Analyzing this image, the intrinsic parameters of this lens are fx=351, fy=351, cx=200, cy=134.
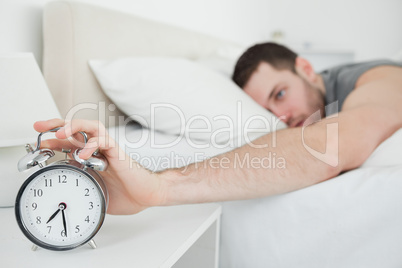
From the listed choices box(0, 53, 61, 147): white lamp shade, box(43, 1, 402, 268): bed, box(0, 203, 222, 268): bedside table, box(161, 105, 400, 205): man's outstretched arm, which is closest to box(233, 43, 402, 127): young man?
box(43, 1, 402, 268): bed

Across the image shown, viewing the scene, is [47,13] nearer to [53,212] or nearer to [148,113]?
[148,113]

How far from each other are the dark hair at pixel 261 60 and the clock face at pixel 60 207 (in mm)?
1098

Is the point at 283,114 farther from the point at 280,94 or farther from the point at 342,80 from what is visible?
the point at 342,80

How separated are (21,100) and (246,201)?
1.88 ft

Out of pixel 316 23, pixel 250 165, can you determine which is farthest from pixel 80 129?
pixel 316 23

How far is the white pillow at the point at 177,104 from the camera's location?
115 centimetres

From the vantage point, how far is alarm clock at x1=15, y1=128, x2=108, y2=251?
0.58 meters

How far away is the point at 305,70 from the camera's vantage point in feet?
5.73

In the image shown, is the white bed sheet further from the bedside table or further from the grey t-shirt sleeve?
the grey t-shirt sleeve

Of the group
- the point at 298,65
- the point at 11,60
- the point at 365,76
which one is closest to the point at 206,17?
the point at 298,65

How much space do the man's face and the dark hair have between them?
0.02 metres

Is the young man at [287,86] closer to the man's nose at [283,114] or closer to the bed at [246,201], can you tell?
the man's nose at [283,114]

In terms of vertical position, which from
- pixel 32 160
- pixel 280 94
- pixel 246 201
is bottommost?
pixel 246 201

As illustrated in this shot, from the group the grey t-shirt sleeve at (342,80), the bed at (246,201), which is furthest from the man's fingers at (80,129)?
the grey t-shirt sleeve at (342,80)
